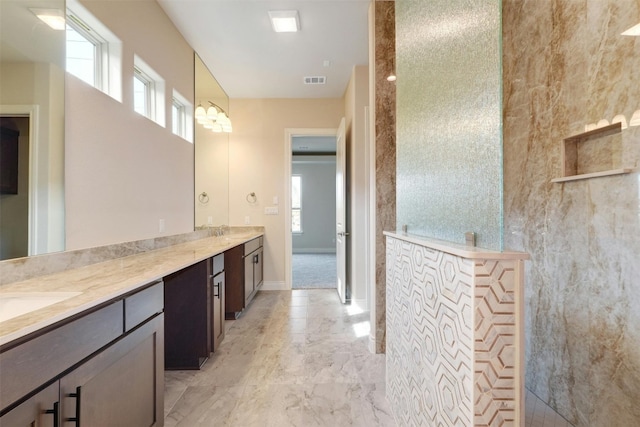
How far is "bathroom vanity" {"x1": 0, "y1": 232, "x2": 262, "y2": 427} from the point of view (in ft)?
2.62

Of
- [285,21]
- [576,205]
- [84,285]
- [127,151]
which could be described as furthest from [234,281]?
[576,205]

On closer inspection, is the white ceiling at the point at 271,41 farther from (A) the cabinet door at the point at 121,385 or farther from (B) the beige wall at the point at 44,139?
(A) the cabinet door at the point at 121,385

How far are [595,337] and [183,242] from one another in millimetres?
3165

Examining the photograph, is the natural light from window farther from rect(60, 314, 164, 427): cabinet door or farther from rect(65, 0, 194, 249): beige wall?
rect(60, 314, 164, 427): cabinet door

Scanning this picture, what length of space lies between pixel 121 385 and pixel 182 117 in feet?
8.80

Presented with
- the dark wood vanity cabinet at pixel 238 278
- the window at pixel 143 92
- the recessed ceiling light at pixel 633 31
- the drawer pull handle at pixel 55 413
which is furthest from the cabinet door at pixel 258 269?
the recessed ceiling light at pixel 633 31

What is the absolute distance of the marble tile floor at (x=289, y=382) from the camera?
1704 millimetres

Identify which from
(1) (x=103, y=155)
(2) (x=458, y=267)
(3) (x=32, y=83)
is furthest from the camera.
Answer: (1) (x=103, y=155)

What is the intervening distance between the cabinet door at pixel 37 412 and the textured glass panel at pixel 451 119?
137 cm

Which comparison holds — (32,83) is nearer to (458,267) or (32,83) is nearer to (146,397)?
(146,397)

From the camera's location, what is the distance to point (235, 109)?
4484 millimetres

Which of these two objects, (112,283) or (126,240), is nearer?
(112,283)

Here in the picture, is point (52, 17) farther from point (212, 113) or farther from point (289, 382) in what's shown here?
point (289, 382)

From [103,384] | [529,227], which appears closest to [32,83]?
[103,384]
